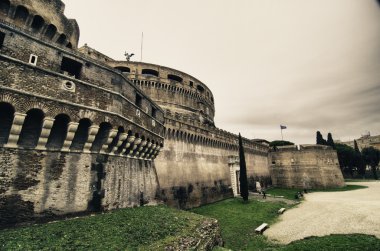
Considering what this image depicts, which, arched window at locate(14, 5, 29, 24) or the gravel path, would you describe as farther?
the gravel path

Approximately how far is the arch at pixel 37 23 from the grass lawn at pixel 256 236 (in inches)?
689

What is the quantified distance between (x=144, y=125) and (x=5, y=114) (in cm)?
759

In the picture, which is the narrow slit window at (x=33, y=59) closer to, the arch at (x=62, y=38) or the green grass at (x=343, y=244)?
the arch at (x=62, y=38)

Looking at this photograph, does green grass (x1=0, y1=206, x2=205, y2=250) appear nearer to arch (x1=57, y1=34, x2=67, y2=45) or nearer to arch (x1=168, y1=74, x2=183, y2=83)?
arch (x1=57, y1=34, x2=67, y2=45)

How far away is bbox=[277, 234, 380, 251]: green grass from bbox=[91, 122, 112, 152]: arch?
10.9m

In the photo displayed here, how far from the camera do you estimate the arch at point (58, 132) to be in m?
8.91

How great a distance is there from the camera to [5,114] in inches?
307

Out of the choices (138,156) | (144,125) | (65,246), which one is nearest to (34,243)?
(65,246)

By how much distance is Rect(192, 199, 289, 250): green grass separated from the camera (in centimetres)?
1345

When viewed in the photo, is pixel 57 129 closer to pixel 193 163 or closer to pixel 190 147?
pixel 190 147

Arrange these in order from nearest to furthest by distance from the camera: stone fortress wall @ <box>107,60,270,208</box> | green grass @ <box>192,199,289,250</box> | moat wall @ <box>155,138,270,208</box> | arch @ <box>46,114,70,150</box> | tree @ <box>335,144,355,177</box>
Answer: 1. arch @ <box>46,114,70,150</box>
2. green grass @ <box>192,199,289,250</box>
3. moat wall @ <box>155,138,270,208</box>
4. stone fortress wall @ <box>107,60,270,208</box>
5. tree @ <box>335,144,355,177</box>

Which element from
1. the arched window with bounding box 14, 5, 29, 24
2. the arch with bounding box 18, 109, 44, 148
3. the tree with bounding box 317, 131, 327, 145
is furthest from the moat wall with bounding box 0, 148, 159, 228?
the tree with bounding box 317, 131, 327, 145

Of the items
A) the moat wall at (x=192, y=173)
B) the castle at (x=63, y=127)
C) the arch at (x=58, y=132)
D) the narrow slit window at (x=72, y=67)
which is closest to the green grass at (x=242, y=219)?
the moat wall at (x=192, y=173)

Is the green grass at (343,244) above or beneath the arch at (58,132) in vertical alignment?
beneath
